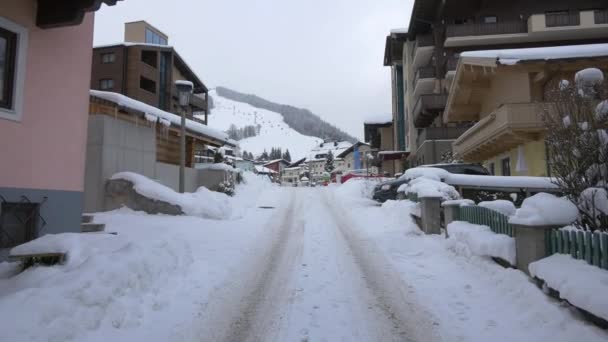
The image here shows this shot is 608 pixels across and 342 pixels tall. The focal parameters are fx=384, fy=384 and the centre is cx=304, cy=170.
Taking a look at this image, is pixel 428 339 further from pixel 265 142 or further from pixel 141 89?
pixel 265 142

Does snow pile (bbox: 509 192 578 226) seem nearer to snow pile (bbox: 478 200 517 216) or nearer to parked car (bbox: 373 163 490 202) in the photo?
snow pile (bbox: 478 200 517 216)

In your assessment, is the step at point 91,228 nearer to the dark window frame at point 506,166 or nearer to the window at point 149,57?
the dark window frame at point 506,166

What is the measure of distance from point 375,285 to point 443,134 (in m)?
24.8

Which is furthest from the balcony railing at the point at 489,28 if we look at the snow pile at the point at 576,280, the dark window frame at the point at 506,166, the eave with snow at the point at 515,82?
the snow pile at the point at 576,280

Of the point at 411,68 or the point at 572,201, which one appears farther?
the point at 411,68

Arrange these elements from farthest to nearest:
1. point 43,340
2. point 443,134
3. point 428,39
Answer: point 428,39, point 443,134, point 43,340

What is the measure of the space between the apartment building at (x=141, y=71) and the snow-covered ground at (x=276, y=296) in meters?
32.9

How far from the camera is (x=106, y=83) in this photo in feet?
126

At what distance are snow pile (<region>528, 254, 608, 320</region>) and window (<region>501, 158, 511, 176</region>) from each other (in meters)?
14.6

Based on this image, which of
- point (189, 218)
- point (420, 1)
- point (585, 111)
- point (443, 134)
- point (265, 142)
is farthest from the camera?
point (265, 142)

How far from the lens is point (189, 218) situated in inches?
480

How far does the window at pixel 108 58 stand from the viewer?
3786cm

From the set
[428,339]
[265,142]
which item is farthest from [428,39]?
[265,142]

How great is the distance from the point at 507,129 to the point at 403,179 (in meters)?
4.52
